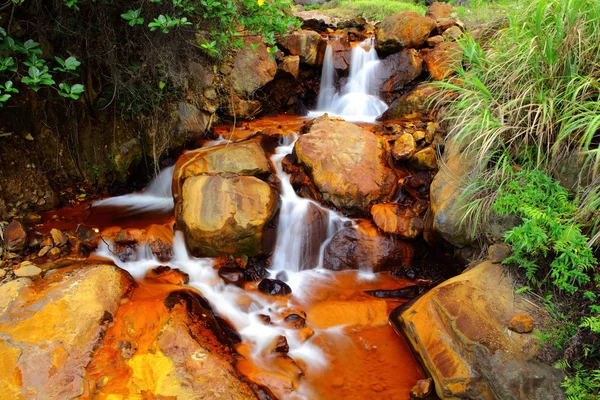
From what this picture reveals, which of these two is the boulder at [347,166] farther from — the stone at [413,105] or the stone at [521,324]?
the stone at [521,324]

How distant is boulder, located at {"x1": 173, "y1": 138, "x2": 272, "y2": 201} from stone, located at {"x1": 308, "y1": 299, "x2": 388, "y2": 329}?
1.91 metres

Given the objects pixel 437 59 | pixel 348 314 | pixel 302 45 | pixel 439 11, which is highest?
pixel 439 11

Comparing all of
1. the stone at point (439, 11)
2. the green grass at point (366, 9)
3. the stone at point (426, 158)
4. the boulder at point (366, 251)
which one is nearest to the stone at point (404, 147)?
the stone at point (426, 158)

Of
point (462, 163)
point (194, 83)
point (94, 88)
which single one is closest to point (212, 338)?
point (462, 163)

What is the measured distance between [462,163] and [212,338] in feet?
9.88

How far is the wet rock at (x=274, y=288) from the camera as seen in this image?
4242mm

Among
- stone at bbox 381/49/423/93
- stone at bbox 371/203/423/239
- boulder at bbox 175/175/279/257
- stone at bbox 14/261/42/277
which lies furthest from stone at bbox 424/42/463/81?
stone at bbox 14/261/42/277

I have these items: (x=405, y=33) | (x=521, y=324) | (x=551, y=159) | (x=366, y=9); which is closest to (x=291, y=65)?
(x=405, y=33)

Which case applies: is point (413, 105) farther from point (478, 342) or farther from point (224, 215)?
point (478, 342)

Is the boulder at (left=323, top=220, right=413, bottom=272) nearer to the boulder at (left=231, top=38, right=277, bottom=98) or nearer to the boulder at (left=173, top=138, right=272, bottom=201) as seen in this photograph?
the boulder at (left=173, top=138, right=272, bottom=201)

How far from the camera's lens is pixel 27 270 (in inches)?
143

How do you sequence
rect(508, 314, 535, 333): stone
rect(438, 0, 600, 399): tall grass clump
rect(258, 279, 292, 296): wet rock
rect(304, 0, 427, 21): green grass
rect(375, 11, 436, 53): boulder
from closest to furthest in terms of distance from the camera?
1. rect(438, 0, 600, 399): tall grass clump
2. rect(508, 314, 535, 333): stone
3. rect(258, 279, 292, 296): wet rock
4. rect(375, 11, 436, 53): boulder
5. rect(304, 0, 427, 21): green grass

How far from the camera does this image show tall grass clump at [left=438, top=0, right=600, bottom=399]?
8.58 ft

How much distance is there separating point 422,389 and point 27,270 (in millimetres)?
3608
